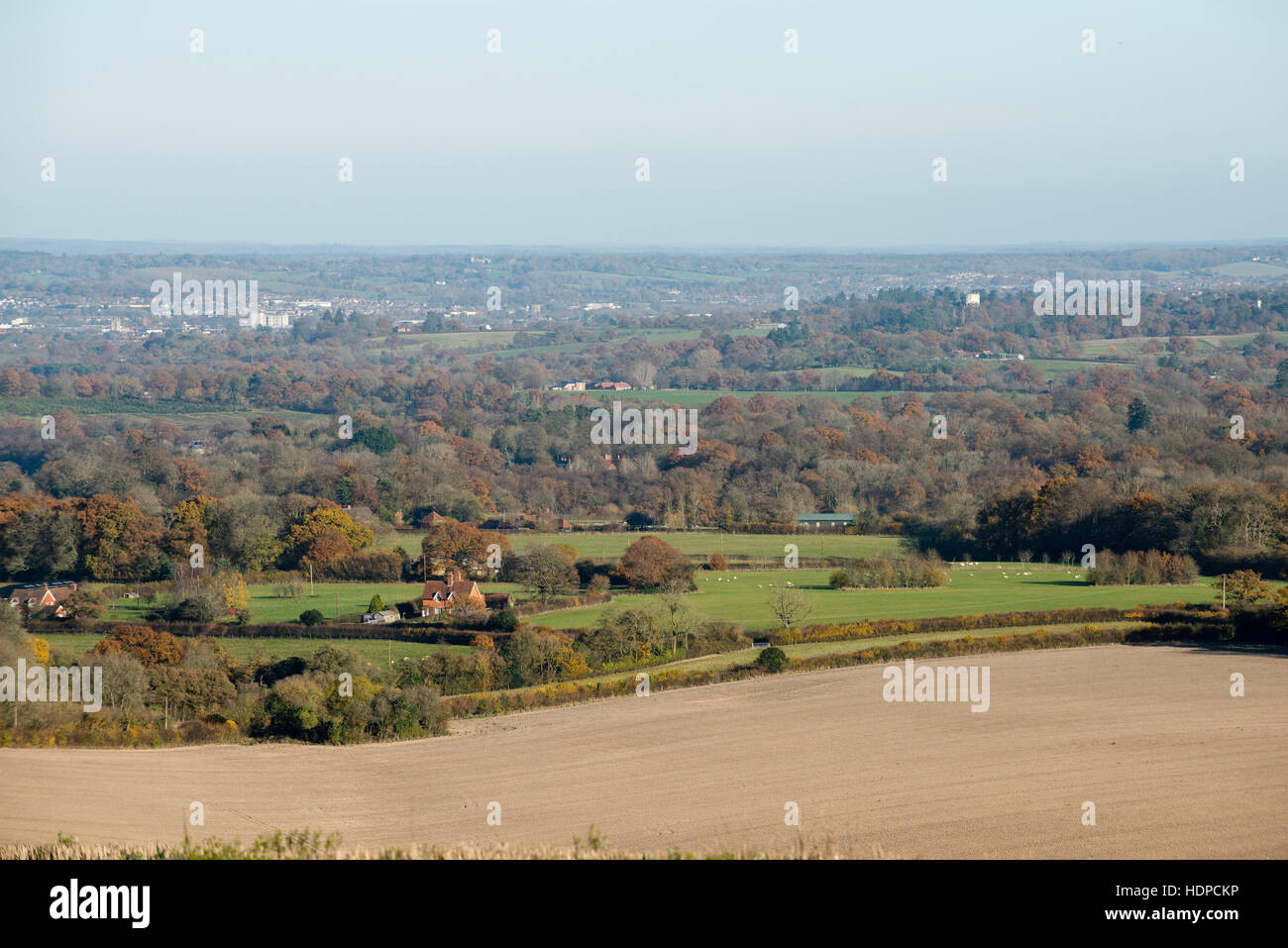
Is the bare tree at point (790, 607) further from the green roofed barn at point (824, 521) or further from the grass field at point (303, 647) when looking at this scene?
the green roofed barn at point (824, 521)

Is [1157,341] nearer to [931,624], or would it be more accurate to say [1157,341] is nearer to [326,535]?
[326,535]

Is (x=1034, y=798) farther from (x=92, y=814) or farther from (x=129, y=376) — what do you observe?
(x=129, y=376)

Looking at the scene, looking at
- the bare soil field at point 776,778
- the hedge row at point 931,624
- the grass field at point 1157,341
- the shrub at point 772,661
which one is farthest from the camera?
the grass field at point 1157,341

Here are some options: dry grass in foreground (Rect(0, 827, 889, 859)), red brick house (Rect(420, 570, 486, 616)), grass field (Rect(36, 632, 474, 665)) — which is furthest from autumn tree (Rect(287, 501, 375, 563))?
dry grass in foreground (Rect(0, 827, 889, 859))

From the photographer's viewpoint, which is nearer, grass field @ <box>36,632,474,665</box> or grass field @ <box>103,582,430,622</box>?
grass field @ <box>36,632,474,665</box>

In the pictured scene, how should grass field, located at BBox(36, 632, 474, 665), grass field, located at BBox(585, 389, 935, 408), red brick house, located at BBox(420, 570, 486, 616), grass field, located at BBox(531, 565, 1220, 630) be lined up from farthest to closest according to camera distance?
grass field, located at BBox(585, 389, 935, 408), red brick house, located at BBox(420, 570, 486, 616), grass field, located at BBox(531, 565, 1220, 630), grass field, located at BBox(36, 632, 474, 665)

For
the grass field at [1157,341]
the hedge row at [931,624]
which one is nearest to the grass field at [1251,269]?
the grass field at [1157,341]

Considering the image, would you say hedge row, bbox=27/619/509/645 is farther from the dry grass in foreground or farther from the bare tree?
the dry grass in foreground
